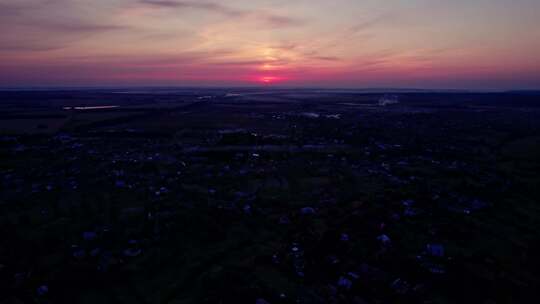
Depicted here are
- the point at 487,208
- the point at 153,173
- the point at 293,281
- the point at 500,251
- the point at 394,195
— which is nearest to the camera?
the point at 293,281

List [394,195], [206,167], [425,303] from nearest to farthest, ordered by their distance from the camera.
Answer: [425,303] → [394,195] → [206,167]

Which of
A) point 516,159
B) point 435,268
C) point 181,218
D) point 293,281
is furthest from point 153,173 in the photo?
point 516,159

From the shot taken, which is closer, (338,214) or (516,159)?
(338,214)

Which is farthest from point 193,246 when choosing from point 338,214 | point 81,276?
point 338,214

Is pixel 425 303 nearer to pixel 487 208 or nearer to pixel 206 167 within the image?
pixel 487 208

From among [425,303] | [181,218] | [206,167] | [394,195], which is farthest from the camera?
[206,167]

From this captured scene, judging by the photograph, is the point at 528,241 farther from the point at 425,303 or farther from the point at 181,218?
the point at 181,218
